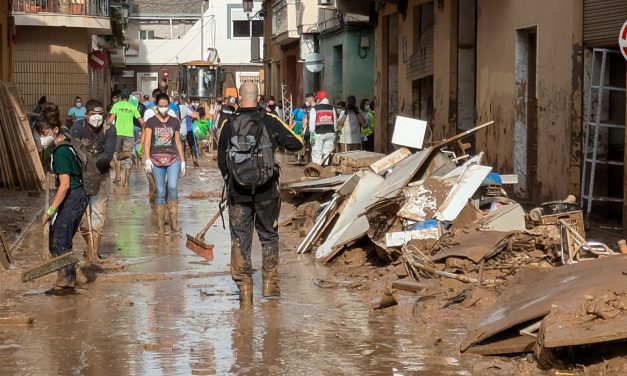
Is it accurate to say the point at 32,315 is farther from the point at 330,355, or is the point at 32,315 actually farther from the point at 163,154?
the point at 163,154

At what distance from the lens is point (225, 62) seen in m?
74.1

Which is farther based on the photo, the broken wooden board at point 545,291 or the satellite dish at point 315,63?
the satellite dish at point 315,63

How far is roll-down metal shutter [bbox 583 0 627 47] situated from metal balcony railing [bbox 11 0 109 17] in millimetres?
21224

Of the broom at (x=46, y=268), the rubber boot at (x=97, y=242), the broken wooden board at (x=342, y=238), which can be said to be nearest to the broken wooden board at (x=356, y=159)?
the broken wooden board at (x=342, y=238)

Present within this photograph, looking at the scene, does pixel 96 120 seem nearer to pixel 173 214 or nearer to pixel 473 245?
pixel 173 214

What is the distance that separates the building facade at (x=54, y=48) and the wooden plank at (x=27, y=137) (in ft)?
43.5

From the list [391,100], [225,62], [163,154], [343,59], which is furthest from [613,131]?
[225,62]

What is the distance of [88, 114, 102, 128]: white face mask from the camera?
41.2ft

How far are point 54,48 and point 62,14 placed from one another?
1.23 metres

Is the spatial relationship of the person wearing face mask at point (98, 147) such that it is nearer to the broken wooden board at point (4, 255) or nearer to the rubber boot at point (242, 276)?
the broken wooden board at point (4, 255)

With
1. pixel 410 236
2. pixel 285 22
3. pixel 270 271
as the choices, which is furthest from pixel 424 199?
pixel 285 22

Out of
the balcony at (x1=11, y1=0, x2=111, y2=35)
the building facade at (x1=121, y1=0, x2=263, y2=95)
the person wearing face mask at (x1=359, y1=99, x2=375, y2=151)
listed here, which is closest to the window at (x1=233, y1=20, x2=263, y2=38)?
the building facade at (x1=121, y1=0, x2=263, y2=95)

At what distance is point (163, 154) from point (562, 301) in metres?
8.48

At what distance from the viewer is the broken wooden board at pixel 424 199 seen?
452 inches
